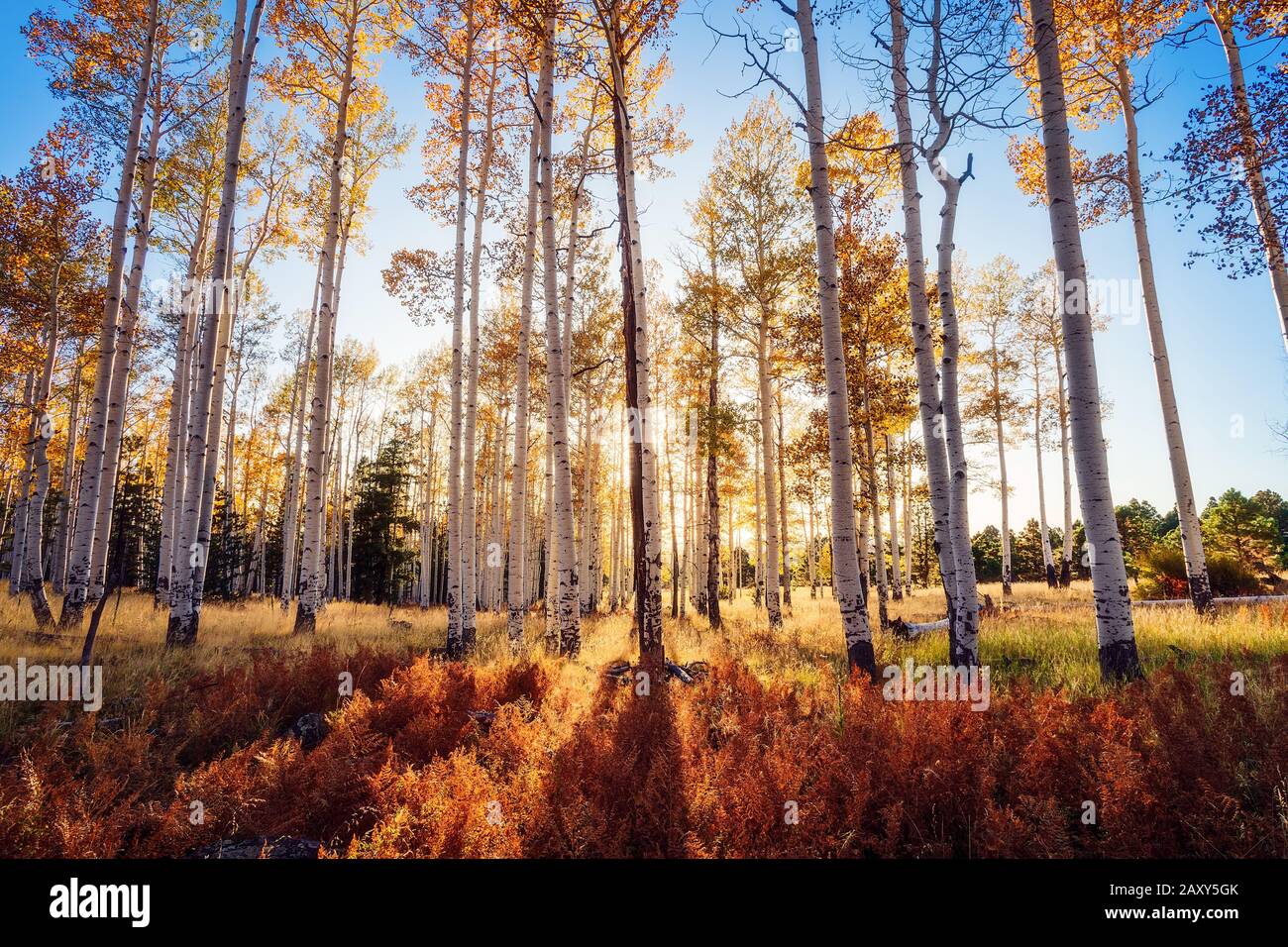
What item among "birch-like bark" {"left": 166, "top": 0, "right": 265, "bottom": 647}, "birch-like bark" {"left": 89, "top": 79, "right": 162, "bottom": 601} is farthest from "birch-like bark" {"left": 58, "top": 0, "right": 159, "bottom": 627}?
"birch-like bark" {"left": 166, "top": 0, "right": 265, "bottom": 647}

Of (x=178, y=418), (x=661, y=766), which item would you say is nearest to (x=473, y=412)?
(x=178, y=418)

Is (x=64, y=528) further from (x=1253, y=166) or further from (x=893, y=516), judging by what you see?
(x=1253, y=166)

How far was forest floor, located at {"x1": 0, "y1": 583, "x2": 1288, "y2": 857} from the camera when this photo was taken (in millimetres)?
2650

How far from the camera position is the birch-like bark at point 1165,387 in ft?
30.1

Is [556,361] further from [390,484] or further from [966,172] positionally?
[390,484]

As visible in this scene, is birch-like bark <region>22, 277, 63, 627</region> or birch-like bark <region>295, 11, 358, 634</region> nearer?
birch-like bark <region>22, 277, 63, 627</region>

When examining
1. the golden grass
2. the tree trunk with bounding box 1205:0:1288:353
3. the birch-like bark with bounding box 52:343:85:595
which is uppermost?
the tree trunk with bounding box 1205:0:1288:353

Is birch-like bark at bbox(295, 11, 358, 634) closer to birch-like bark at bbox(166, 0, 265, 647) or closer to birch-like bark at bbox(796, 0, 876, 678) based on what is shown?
birch-like bark at bbox(166, 0, 265, 647)

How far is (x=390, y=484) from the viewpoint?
92.3ft

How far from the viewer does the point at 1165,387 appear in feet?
31.7

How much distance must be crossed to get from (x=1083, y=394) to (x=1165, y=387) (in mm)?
6604

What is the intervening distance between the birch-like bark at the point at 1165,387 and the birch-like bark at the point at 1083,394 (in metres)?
4.87

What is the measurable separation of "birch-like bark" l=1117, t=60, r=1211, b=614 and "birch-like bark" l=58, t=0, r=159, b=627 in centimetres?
1751
